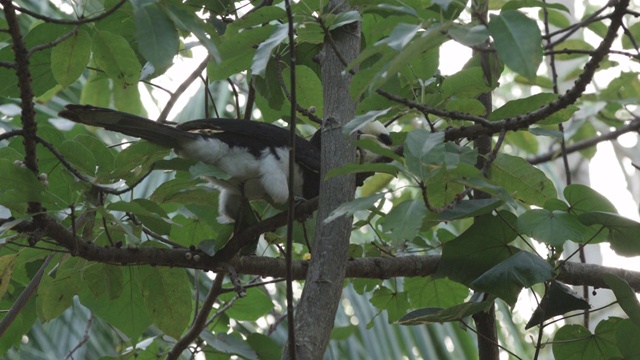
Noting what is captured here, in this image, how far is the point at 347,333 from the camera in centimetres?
246

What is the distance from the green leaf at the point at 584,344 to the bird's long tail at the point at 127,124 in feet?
3.16

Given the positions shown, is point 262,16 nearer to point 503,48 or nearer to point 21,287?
point 503,48

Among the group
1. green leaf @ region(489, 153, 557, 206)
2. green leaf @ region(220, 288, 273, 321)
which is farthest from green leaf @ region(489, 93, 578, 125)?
green leaf @ region(220, 288, 273, 321)

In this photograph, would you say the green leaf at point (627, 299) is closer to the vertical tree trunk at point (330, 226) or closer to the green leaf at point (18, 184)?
the vertical tree trunk at point (330, 226)

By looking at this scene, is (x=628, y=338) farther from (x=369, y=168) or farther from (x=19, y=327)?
(x=19, y=327)

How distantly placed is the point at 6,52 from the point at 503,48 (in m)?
1.19

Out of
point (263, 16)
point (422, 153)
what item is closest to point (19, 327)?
point (263, 16)

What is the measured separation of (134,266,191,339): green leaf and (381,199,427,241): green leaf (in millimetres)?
790

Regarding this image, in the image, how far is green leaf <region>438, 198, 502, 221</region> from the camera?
1.35 metres

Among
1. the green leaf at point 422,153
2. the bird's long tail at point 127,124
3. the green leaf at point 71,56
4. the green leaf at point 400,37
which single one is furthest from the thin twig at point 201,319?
the green leaf at point 400,37

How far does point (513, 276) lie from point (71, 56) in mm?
965


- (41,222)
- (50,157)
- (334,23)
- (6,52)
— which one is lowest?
(41,222)

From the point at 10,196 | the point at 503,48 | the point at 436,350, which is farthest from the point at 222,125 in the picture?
the point at 436,350

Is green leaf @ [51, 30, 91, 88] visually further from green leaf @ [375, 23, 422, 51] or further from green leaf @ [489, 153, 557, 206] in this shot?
green leaf @ [489, 153, 557, 206]
